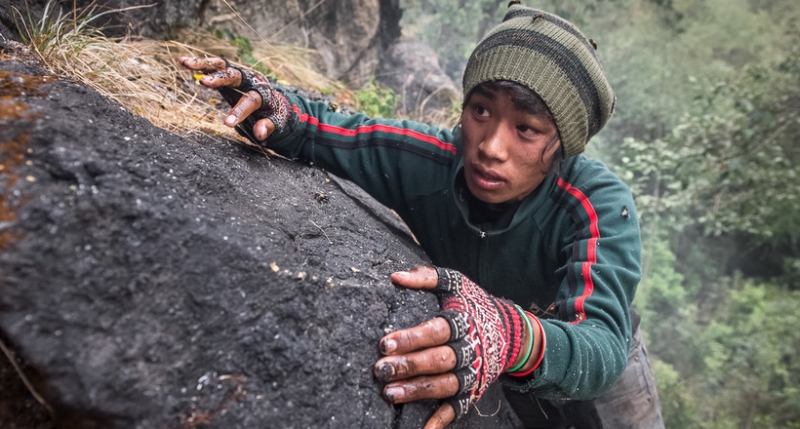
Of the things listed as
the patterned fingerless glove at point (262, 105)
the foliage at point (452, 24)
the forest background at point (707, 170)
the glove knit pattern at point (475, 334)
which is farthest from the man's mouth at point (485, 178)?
the foliage at point (452, 24)

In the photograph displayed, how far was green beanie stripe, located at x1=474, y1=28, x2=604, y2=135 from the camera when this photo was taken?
190 centimetres

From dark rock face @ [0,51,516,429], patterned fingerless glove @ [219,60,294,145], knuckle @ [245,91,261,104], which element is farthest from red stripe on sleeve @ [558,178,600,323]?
knuckle @ [245,91,261,104]

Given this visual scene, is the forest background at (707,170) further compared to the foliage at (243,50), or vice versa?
the forest background at (707,170)

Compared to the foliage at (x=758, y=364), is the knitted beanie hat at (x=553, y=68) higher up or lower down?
higher up

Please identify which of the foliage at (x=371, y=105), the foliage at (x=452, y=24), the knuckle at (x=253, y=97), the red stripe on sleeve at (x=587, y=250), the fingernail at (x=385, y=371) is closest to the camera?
the fingernail at (x=385, y=371)

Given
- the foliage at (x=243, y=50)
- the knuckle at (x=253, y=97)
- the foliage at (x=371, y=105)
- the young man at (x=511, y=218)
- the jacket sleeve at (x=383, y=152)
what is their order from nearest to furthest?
1. the young man at (x=511, y=218)
2. the knuckle at (x=253, y=97)
3. the jacket sleeve at (x=383, y=152)
4. the foliage at (x=243, y=50)
5. the foliage at (x=371, y=105)

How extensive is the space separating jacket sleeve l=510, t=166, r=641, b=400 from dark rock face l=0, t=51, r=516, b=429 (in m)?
0.46

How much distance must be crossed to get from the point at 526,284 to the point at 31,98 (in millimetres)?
2034

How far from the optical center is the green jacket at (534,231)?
156 centimetres

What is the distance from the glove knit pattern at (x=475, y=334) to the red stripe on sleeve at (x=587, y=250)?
0.36 meters

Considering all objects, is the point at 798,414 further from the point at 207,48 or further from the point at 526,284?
the point at 207,48

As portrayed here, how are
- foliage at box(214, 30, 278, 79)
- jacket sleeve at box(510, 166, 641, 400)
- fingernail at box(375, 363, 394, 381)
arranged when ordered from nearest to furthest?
fingernail at box(375, 363, 394, 381) < jacket sleeve at box(510, 166, 641, 400) < foliage at box(214, 30, 278, 79)

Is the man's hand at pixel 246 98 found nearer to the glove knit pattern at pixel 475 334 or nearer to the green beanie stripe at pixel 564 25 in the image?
the glove knit pattern at pixel 475 334

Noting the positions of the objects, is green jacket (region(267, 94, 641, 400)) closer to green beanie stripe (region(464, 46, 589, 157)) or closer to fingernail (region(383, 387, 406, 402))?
green beanie stripe (region(464, 46, 589, 157))
